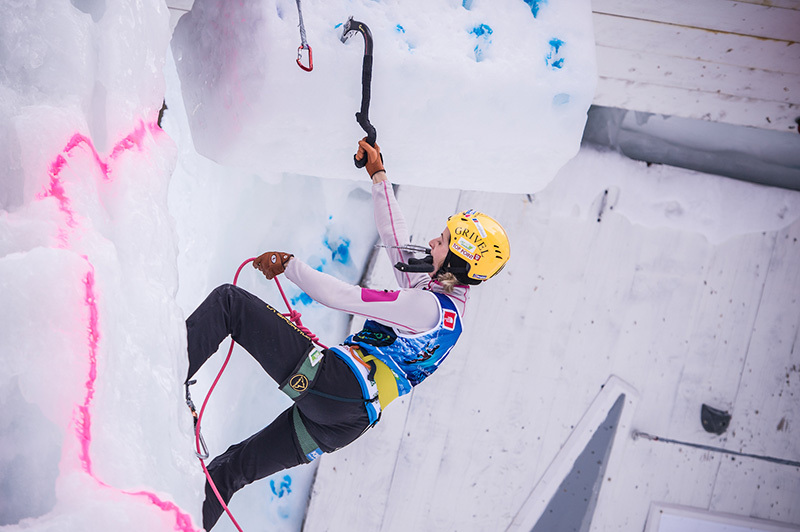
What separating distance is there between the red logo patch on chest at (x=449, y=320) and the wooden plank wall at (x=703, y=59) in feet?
3.61

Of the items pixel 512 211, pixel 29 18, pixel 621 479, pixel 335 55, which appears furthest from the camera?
pixel 621 479

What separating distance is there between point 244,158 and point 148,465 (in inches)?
37.1

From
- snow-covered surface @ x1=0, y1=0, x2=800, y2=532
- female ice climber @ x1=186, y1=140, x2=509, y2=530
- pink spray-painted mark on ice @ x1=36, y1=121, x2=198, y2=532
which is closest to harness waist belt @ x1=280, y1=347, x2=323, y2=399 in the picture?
female ice climber @ x1=186, y1=140, x2=509, y2=530

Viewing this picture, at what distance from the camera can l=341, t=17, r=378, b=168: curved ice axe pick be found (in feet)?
5.21

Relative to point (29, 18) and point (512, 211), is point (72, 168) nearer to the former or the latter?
point (29, 18)

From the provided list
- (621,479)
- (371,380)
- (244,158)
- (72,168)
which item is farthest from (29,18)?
(621,479)

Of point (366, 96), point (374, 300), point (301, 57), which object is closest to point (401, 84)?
point (366, 96)

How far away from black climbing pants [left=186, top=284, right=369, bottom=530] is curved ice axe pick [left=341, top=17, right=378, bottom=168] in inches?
21.7

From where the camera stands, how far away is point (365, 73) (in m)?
1.64

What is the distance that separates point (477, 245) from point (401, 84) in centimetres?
50

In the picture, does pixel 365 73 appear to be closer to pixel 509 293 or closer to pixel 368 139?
pixel 368 139

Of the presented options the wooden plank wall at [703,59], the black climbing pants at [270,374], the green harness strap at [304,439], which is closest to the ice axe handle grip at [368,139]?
the black climbing pants at [270,374]

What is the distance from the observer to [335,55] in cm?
165

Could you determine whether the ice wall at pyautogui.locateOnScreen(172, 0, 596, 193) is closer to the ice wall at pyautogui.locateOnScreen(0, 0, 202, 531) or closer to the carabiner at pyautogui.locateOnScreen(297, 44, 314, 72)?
the carabiner at pyautogui.locateOnScreen(297, 44, 314, 72)
